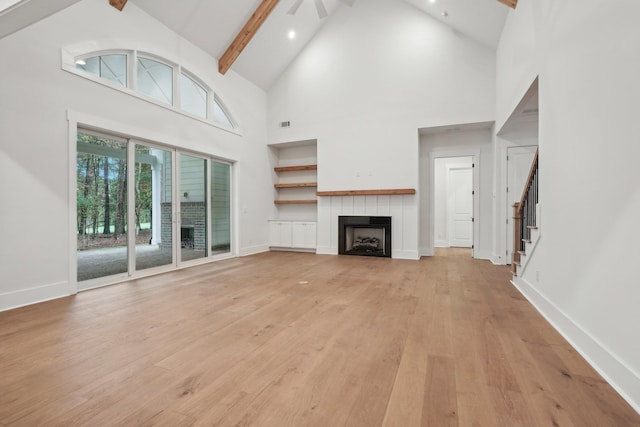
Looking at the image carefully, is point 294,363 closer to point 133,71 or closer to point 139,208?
point 139,208

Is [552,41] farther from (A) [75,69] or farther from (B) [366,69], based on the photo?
(A) [75,69]

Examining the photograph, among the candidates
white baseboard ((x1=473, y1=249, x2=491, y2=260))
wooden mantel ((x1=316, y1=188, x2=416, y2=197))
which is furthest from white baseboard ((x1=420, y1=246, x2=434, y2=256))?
wooden mantel ((x1=316, y1=188, x2=416, y2=197))

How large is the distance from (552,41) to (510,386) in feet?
9.88

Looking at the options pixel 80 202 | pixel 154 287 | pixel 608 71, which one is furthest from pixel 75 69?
pixel 608 71

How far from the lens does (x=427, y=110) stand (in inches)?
244

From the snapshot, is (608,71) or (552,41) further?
(552,41)

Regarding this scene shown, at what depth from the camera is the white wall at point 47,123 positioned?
10.2ft

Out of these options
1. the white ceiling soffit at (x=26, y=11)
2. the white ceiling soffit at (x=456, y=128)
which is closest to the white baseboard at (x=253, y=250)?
the white ceiling soffit at (x=456, y=128)

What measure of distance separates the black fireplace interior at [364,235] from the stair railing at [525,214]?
2.50m

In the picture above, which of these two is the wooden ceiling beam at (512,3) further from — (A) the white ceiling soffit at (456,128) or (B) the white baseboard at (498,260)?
(B) the white baseboard at (498,260)

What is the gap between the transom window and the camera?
4.06 metres

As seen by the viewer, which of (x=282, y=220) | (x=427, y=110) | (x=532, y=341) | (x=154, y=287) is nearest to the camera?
(x=532, y=341)

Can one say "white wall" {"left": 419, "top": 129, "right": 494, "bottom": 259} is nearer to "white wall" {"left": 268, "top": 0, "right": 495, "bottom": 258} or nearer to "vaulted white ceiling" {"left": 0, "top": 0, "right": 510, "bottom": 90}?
"white wall" {"left": 268, "top": 0, "right": 495, "bottom": 258}

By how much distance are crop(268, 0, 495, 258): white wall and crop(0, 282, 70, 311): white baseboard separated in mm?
4736
